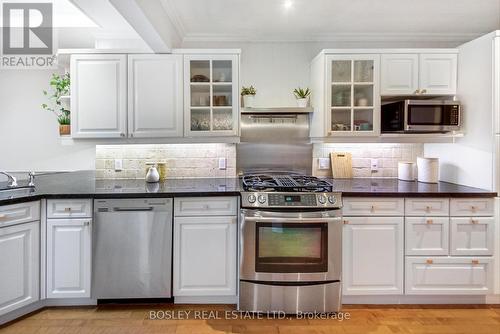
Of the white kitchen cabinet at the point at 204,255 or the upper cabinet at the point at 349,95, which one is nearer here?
the white kitchen cabinet at the point at 204,255

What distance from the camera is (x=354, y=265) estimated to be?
98.9 inches

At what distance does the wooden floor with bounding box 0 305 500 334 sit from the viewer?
223cm

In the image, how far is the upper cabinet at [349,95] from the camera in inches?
116

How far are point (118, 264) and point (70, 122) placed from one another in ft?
4.83

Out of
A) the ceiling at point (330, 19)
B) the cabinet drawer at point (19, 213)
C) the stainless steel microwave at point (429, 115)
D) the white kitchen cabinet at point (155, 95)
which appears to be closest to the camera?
the cabinet drawer at point (19, 213)

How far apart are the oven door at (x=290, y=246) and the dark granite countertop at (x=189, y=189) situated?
29 cm

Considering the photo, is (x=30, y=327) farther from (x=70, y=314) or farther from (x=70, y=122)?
(x=70, y=122)

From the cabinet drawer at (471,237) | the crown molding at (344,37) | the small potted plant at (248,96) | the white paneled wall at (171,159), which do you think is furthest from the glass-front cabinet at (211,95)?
the cabinet drawer at (471,237)

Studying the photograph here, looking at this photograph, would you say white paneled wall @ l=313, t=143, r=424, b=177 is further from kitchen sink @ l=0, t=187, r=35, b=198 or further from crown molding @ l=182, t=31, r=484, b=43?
kitchen sink @ l=0, t=187, r=35, b=198

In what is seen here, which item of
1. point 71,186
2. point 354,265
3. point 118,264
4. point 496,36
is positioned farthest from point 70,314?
point 496,36

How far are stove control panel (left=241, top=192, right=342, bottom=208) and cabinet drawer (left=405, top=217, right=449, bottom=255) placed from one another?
64cm

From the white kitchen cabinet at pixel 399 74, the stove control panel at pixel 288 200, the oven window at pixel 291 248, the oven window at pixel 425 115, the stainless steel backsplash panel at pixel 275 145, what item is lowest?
the oven window at pixel 291 248

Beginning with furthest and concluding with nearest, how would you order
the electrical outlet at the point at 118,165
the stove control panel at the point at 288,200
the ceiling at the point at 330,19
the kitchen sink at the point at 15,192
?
the electrical outlet at the point at 118,165, the ceiling at the point at 330,19, the stove control panel at the point at 288,200, the kitchen sink at the point at 15,192

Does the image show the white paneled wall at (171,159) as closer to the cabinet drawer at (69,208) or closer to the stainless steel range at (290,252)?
the cabinet drawer at (69,208)
